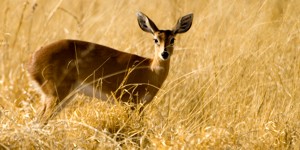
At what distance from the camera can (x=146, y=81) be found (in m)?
6.21

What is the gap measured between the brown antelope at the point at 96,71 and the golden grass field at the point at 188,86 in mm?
133

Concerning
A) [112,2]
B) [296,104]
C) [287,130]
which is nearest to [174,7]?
[112,2]

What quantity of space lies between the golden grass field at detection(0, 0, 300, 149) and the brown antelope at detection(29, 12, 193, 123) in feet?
0.44

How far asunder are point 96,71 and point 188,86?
75 cm

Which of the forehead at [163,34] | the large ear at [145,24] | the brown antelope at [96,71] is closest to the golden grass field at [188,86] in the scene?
the brown antelope at [96,71]

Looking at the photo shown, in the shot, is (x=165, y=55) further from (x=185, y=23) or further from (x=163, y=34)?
(x=185, y=23)

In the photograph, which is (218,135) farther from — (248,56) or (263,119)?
(248,56)

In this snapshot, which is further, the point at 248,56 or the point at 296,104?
the point at 248,56

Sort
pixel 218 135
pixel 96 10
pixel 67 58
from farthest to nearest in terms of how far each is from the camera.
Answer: pixel 96 10 → pixel 67 58 → pixel 218 135

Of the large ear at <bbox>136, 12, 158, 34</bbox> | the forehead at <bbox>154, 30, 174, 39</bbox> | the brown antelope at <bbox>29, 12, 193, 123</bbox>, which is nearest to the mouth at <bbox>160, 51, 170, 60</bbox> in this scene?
the brown antelope at <bbox>29, 12, 193, 123</bbox>

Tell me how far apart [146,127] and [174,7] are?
115 inches

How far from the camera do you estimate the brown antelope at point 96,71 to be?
19.5 ft

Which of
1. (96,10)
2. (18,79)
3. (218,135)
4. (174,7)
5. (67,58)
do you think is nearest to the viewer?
(218,135)

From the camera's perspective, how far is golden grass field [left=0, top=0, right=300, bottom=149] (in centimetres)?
486
